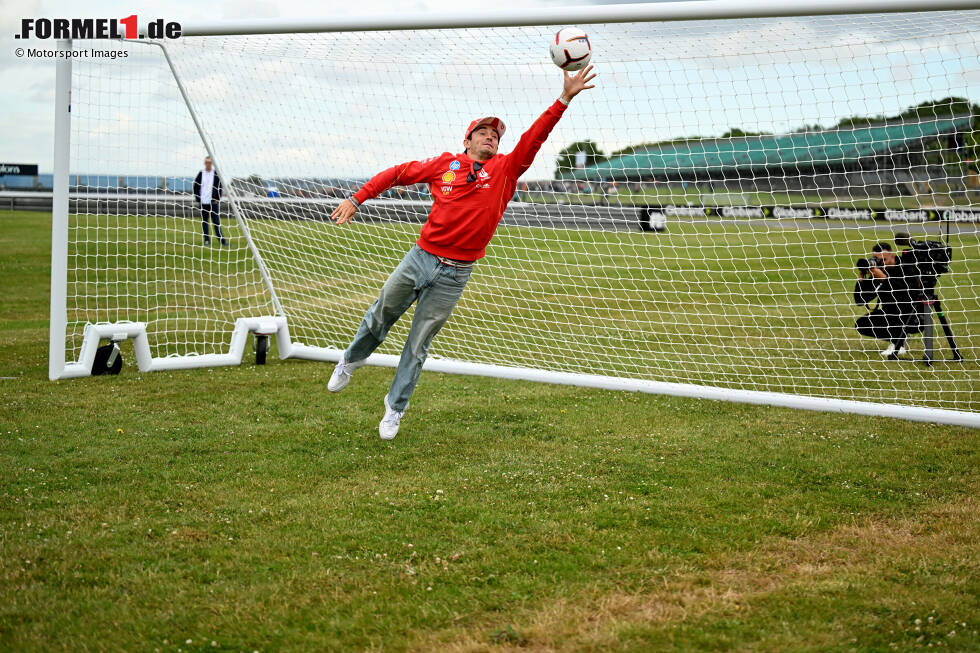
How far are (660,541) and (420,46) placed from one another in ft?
16.9

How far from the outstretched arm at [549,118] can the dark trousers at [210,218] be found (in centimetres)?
509

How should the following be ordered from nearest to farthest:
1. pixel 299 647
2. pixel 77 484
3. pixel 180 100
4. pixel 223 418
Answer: pixel 299 647
pixel 77 484
pixel 223 418
pixel 180 100

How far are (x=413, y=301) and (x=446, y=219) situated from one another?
651 mm

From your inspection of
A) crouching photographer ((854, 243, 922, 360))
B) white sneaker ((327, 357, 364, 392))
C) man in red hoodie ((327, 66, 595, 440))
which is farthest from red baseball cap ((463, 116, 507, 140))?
crouching photographer ((854, 243, 922, 360))

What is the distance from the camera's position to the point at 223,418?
21.9 ft

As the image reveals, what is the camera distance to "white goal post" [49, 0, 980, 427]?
676cm

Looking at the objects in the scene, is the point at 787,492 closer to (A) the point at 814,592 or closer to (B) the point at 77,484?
(A) the point at 814,592

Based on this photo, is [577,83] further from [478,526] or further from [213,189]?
[213,189]

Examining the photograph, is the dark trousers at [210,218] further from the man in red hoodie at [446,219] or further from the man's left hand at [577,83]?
the man's left hand at [577,83]

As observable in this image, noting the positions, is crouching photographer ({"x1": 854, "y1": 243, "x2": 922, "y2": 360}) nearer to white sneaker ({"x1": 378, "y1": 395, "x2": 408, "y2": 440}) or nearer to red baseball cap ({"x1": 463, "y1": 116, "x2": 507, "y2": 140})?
red baseball cap ({"x1": 463, "y1": 116, "x2": 507, "y2": 140})

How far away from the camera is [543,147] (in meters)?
9.33

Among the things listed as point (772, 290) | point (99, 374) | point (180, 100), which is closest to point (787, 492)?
point (99, 374)

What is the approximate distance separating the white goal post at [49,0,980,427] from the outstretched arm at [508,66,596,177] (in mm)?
746

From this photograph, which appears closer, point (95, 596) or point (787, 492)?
point (95, 596)
